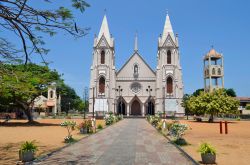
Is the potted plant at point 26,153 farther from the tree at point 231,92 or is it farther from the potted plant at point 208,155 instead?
the tree at point 231,92

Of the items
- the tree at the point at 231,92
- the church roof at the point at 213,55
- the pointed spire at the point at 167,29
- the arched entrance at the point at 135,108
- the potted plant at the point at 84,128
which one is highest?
the pointed spire at the point at 167,29

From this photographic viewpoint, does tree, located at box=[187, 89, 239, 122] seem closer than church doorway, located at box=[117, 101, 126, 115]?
Yes

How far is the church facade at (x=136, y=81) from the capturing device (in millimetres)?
71188

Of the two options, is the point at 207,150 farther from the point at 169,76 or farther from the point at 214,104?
the point at 169,76

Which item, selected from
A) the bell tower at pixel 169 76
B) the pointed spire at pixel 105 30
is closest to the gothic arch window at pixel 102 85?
the pointed spire at pixel 105 30

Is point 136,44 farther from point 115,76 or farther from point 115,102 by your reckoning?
point 115,102

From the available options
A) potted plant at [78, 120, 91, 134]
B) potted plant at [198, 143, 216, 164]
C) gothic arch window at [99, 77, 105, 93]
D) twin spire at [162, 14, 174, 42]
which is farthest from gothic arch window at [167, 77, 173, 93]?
potted plant at [198, 143, 216, 164]

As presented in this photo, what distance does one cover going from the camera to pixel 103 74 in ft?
239

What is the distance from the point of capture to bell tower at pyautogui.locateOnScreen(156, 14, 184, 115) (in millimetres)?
70438

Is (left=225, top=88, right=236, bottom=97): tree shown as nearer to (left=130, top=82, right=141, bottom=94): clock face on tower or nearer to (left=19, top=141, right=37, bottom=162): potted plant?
(left=130, top=82, right=141, bottom=94): clock face on tower

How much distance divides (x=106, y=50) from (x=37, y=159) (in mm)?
62500

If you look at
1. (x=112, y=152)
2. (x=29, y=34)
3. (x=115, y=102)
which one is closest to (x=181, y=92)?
(x=115, y=102)

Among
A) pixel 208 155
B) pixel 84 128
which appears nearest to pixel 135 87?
pixel 84 128

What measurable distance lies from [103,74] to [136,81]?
776 cm
